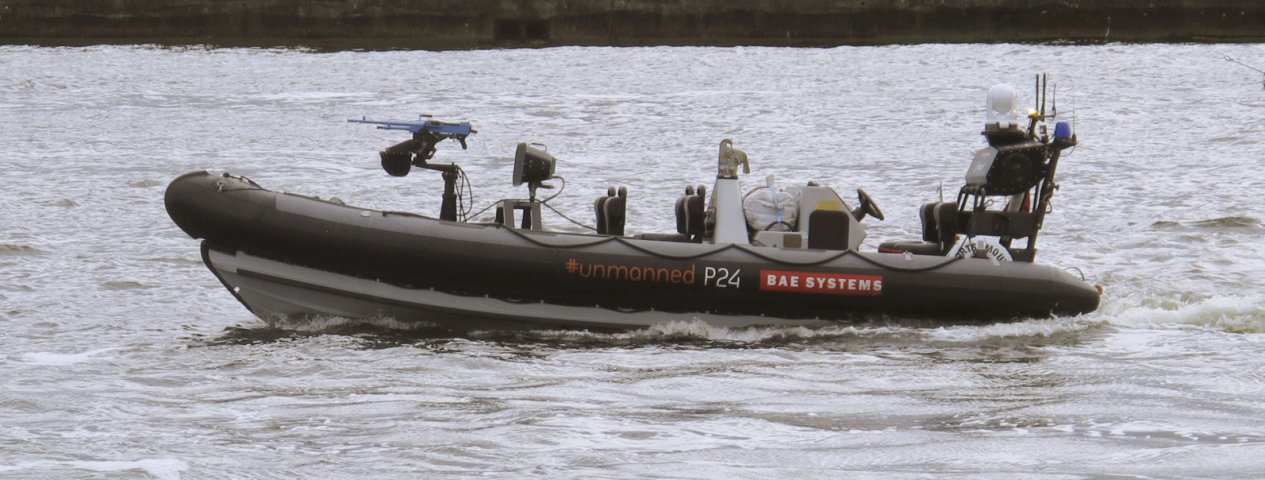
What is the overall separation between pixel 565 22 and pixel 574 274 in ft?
108

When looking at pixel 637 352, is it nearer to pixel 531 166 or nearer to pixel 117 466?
pixel 531 166

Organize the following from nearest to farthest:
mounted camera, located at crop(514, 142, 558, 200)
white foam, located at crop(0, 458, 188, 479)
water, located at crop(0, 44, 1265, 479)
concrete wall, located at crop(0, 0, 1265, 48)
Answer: white foam, located at crop(0, 458, 188, 479)
water, located at crop(0, 44, 1265, 479)
mounted camera, located at crop(514, 142, 558, 200)
concrete wall, located at crop(0, 0, 1265, 48)

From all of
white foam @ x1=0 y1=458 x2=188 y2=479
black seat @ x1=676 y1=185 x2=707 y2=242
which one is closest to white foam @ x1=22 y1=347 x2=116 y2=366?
white foam @ x1=0 y1=458 x2=188 y2=479

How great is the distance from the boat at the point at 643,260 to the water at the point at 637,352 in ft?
0.52

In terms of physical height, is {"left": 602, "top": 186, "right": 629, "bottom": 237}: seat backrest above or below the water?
above

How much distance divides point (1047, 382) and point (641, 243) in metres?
2.54

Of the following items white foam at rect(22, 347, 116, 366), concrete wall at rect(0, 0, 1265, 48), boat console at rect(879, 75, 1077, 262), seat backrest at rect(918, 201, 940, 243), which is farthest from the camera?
concrete wall at rect(0, 0, 1265, 48)

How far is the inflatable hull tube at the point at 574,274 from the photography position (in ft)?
34.1

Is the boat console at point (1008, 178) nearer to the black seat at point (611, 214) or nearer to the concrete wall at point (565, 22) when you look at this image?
the black seat at point (611, 214)

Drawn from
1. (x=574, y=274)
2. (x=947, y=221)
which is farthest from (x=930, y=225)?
(x=574, y=274)

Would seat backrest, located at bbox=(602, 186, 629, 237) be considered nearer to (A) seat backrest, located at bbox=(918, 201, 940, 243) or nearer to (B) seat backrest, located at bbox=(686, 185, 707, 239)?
(B) seat backrest, located at bbox=(686, 185, 707, 239)

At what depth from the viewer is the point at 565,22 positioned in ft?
141

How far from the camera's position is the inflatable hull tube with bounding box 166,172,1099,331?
1040 cm

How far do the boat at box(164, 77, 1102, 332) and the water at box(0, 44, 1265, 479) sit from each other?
16cm
